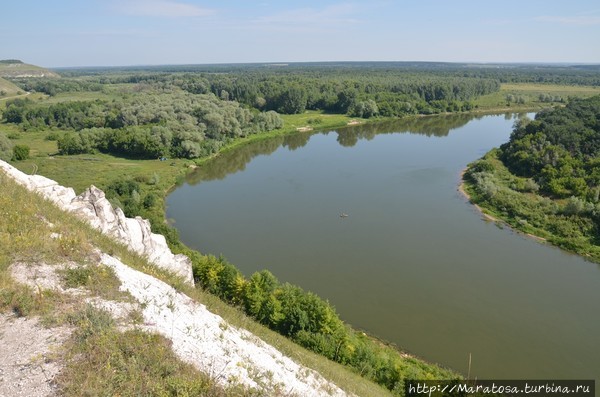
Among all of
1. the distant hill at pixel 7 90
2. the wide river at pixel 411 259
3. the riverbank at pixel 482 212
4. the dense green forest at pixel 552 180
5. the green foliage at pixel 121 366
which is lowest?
the wide river at pixel 411 259

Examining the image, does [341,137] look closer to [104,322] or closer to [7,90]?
[104,322]

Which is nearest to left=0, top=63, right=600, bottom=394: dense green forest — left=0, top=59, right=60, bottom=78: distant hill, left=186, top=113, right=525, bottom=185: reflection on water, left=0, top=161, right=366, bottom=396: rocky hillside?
left=186, top=113, right=525, bottom=185: reflection on water

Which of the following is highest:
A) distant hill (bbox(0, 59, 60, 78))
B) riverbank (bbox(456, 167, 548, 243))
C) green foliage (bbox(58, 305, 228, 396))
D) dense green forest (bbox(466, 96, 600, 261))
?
distant hill (bbox(0, 59, 60, 78))

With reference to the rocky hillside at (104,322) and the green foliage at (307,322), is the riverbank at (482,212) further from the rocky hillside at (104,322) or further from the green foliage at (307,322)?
the rocky hillside at (104,322)

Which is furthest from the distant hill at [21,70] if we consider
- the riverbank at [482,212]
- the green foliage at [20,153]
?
the riverbank at [482,212]

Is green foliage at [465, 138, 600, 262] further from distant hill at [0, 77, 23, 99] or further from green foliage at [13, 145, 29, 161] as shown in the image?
distant hill at [0, 77, 23, 99]

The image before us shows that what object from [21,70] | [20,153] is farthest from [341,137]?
[21,70]
